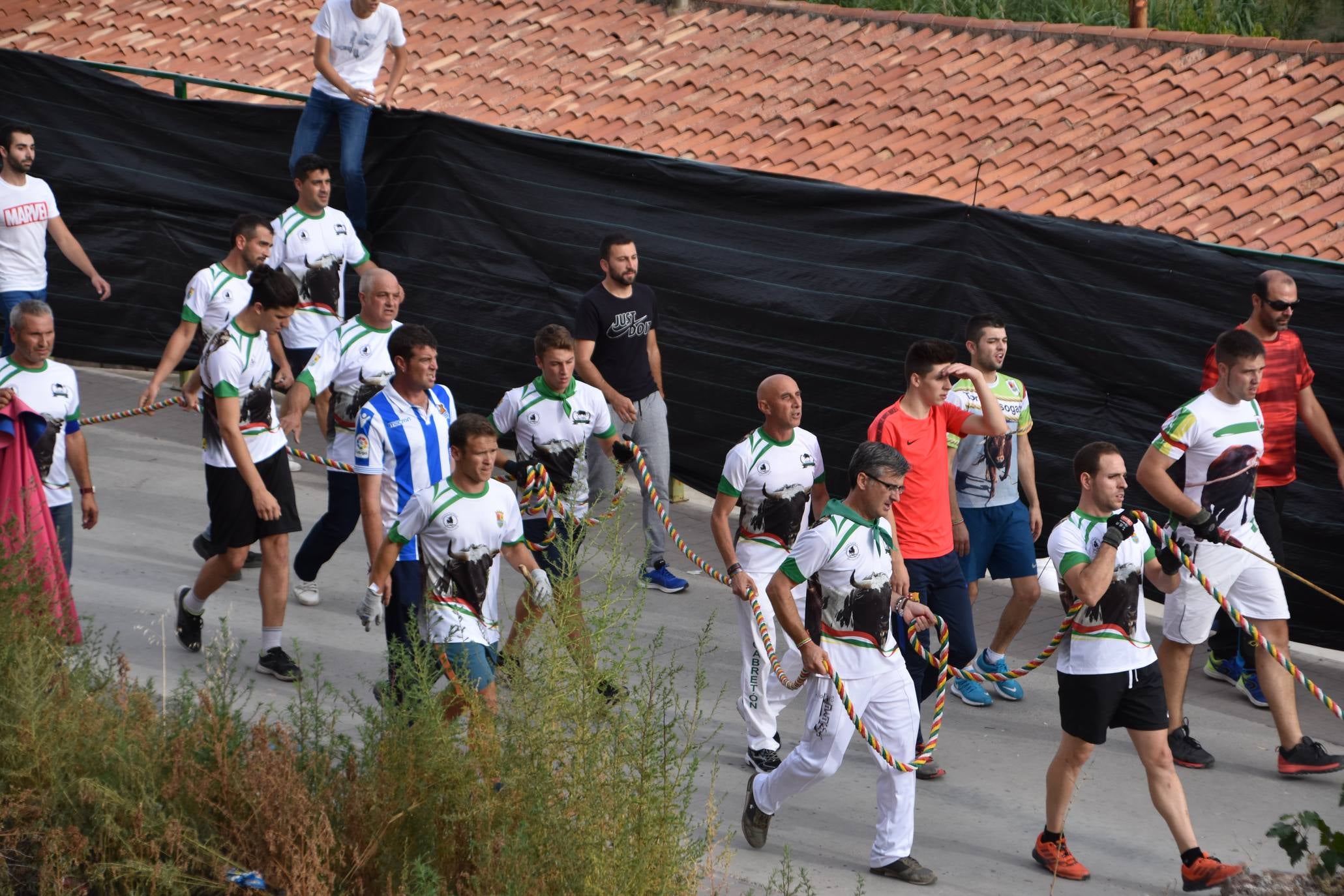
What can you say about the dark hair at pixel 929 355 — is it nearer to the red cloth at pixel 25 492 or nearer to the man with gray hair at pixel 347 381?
the man with gray hair at pixel 347 381

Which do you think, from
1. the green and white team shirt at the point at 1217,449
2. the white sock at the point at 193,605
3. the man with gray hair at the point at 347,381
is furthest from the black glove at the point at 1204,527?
the white sock at the point at 193,605

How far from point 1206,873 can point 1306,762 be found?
1.48 meters

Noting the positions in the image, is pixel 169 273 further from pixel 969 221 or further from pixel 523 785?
pixel 523 785

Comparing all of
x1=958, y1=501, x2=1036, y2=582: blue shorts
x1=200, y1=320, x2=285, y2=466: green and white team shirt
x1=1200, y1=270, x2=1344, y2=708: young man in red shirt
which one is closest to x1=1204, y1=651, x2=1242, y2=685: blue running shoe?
x1=1200, y1=270, x2=1344, y2=708: young man in red shirt

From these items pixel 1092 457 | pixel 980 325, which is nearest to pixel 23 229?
pixel 980 325

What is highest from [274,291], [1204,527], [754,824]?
[274,291]

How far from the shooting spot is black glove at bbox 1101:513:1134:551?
6.43m

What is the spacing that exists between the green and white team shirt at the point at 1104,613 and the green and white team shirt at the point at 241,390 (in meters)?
4.05

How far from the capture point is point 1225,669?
8695 millimetres

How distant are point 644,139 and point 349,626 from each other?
26.9 feet

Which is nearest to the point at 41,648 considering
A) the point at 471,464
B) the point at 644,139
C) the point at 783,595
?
the point at 471,464

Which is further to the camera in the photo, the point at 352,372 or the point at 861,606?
the point at 352,372

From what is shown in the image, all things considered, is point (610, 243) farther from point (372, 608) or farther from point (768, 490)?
point (372, 608)

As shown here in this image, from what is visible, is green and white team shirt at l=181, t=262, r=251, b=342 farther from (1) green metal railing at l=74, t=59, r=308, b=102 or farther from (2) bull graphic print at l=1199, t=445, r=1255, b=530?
(2) bull graphic print at l=1199, t=445, r=1255, b=530
